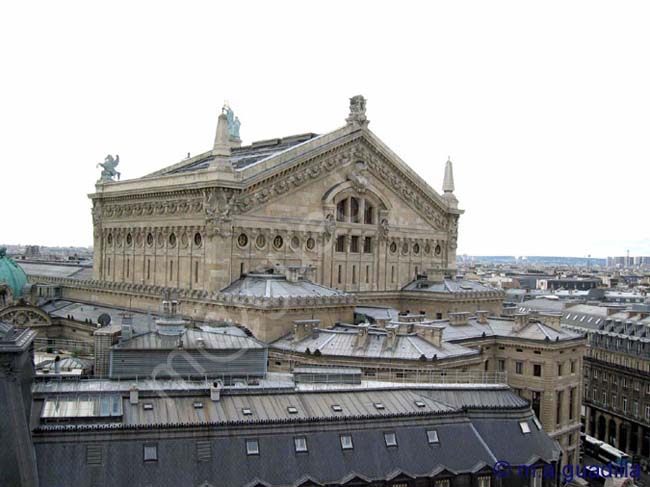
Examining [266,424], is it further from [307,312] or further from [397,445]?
[307,312]

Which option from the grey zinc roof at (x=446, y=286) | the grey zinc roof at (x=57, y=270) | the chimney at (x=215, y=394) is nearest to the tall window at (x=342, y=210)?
the grey zinc roof at (x=446, y=286)

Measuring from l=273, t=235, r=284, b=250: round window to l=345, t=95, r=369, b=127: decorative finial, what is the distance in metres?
15.1

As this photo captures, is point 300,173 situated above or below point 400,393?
above

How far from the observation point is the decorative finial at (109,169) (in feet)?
330

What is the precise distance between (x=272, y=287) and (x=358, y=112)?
23.9m

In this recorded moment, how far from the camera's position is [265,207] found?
8138cm

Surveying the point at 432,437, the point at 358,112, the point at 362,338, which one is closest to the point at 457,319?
the point at 362,338

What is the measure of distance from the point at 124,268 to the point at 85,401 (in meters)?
51.8

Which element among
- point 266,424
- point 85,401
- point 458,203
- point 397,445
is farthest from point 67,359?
point 458,203

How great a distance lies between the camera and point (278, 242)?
82812 mm

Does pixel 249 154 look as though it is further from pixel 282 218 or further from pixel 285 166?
pixel 282 218

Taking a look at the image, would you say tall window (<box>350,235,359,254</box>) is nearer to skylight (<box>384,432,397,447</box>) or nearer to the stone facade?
the stone facade

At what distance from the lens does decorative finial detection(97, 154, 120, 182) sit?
101 m

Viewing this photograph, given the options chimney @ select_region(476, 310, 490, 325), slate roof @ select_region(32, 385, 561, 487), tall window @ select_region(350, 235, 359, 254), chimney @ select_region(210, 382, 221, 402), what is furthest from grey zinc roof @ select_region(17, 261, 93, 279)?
slate roof @ select_region(32, 385, 561, 487)
